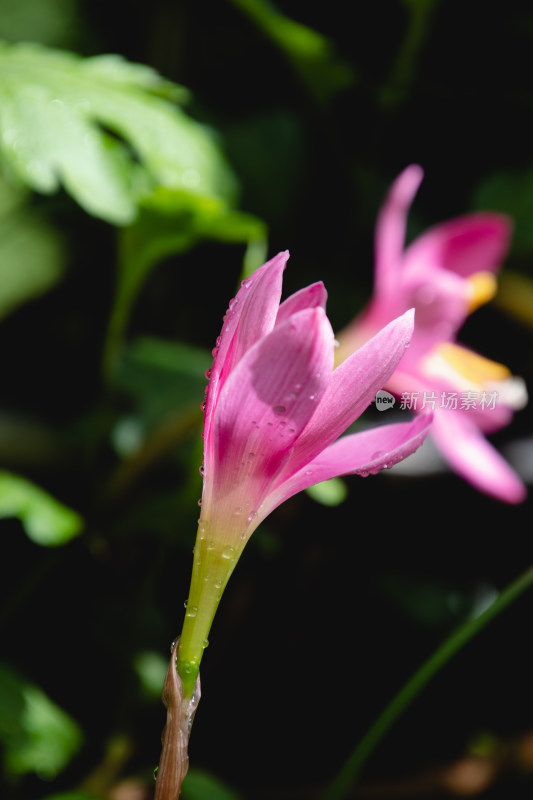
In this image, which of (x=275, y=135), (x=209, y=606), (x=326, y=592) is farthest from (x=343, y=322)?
(x=209, y=606)

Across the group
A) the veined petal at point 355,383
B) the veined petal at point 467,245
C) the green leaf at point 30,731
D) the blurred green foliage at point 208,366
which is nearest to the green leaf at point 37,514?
the blurred green foliage at point 208,366

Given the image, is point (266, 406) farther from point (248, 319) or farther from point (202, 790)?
point (202, 790)

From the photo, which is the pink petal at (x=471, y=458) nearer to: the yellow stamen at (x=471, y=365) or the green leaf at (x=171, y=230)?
the yellow stamen at (x=471, y=365)

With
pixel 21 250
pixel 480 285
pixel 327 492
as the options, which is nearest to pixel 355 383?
pixel 327 492

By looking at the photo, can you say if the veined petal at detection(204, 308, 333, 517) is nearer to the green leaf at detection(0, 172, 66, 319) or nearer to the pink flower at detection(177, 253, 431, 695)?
the pink flower at detection(177, 253, 431, 695)

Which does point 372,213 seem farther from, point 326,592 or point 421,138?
point 326,592

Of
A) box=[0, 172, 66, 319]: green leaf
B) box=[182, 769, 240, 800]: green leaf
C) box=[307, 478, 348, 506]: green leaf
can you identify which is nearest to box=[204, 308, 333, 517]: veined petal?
box=[307, 478, 348, 506]: green leaf
